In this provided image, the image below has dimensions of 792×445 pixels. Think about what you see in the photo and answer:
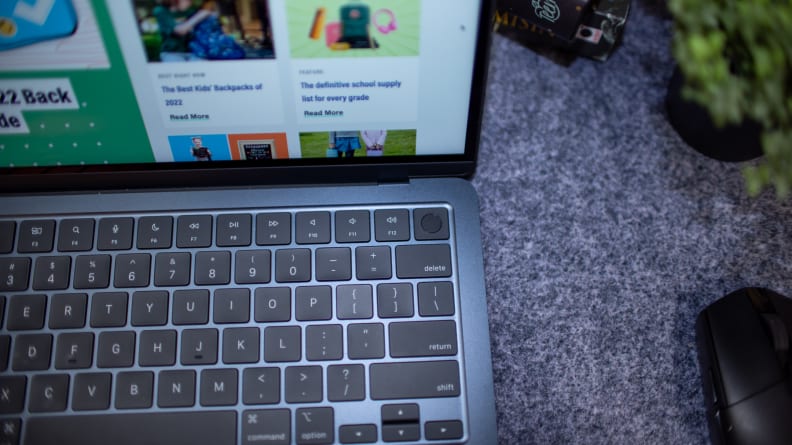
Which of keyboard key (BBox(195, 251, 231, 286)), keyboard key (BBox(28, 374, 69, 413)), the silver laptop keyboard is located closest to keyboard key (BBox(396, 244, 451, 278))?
the silver laptop keyboard

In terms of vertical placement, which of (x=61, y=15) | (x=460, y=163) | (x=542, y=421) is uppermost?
(x=61, y=15)

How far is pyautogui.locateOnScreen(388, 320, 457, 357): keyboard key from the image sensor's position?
0.40 m

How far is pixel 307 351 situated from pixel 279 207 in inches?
3.8

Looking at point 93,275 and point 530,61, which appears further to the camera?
point 530,61

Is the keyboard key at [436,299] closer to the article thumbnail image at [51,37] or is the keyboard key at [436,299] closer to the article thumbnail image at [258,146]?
the article thumbnail image at [258,146]

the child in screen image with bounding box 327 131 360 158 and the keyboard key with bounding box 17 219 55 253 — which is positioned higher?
the child in screen image with bounding box 327 131 360 158

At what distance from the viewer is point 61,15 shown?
356 mm

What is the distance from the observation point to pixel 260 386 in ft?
1.30

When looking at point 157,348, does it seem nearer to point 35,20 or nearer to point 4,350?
point 4,350

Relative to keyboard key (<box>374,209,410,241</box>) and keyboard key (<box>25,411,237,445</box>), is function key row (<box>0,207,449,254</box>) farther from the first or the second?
keyboard key (<box>25,411,237,445</box>)

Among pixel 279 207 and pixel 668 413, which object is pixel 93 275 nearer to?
pixel 279 207

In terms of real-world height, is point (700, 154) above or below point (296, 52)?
below

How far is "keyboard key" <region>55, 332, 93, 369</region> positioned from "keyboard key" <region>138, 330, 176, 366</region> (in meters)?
0.03

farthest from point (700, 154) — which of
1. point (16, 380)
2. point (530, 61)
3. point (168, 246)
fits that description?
point (16, 380)
